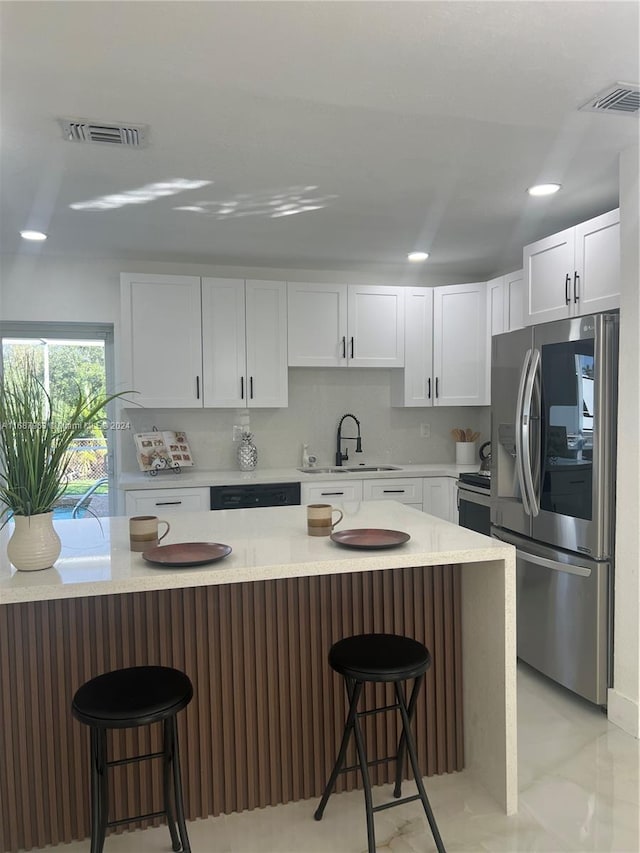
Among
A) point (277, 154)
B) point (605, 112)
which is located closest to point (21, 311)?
point (277, 154)

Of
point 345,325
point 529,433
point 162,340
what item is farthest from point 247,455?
point 529,433

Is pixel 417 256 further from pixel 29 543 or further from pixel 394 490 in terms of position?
pixel 29 543

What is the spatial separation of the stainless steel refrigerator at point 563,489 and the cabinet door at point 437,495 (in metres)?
1.16

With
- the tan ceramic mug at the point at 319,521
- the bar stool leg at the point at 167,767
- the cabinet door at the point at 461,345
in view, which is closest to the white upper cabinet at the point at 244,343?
the cabinet door at the point at 461,345

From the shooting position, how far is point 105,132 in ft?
8.52

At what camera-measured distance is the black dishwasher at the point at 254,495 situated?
4371 mm

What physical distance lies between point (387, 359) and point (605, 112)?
2674 millimetres

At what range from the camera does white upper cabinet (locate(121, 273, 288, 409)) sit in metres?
4.44

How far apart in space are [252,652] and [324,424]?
3.04 m

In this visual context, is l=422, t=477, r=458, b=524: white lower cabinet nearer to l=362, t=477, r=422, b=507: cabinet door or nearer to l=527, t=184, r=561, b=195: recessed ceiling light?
l=362, t=477, r=422, b=507: cabinet door

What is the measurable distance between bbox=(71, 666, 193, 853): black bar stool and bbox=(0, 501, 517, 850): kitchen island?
285 millimetres

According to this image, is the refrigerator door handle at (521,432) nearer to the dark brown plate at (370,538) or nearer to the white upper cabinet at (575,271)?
the white upper cabinet at (575,271)

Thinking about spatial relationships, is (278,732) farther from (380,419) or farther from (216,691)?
(380,419)

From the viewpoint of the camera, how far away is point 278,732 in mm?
2355
